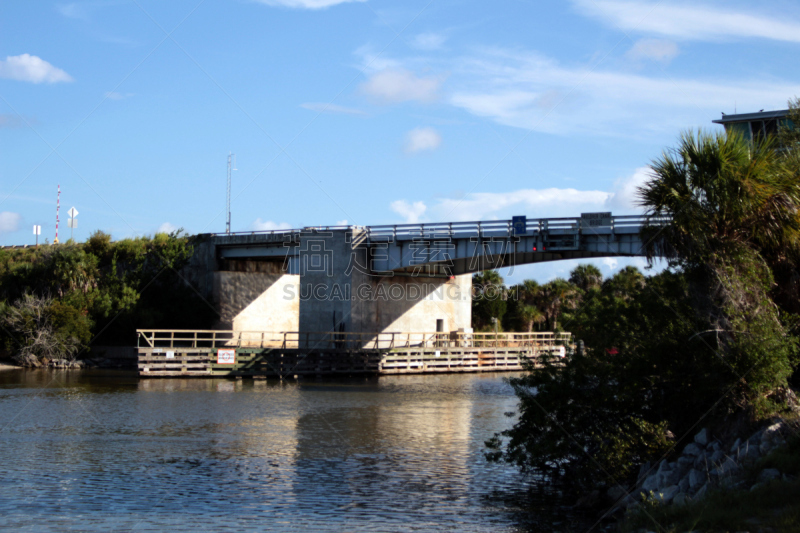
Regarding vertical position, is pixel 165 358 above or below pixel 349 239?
below

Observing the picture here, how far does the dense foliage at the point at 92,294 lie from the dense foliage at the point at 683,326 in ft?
129

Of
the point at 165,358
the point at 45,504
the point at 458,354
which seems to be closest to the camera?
the point at 45,504

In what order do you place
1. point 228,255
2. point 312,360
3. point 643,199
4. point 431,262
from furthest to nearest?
point 228,255
point 431,262
point 312,360
point 643,199

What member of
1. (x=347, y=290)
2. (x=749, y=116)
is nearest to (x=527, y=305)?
(x=347, y=290)

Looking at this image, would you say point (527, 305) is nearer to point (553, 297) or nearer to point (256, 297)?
point (553, 297)

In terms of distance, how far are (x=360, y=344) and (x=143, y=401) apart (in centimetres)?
2038

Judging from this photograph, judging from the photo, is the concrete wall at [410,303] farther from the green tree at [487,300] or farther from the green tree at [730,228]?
the green tree at [730,228]

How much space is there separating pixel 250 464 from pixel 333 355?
26134 mm

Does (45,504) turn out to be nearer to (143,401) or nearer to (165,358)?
(143,401)

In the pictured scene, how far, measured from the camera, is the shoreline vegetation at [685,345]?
1343cm

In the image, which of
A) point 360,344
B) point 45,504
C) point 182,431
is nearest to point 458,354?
point 360,344

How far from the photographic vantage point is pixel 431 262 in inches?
1802

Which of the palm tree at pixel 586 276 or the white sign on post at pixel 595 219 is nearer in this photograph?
the white sign on post at pixel 595 219

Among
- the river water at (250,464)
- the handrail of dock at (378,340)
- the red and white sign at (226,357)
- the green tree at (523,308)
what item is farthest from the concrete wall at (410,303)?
the river water at (250,464)
